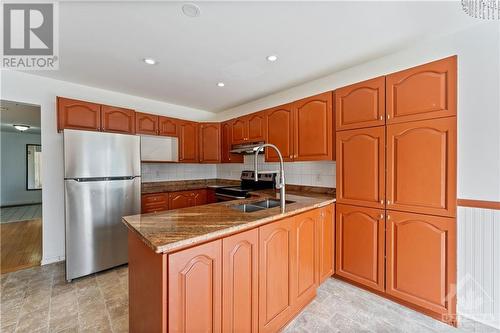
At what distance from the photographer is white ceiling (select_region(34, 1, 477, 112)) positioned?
1.47 m

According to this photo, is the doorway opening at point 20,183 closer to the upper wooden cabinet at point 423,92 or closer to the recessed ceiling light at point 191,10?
the recessed ceiling light at point 191,10

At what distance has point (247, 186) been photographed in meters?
3.54

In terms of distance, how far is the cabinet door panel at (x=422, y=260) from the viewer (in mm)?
1606

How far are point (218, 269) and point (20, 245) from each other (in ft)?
13.1

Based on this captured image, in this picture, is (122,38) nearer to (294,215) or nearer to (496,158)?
(294,215)

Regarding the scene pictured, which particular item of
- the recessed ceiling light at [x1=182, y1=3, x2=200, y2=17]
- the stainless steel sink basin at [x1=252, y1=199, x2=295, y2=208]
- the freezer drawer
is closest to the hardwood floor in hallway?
the freezer drawer

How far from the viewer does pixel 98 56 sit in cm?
210

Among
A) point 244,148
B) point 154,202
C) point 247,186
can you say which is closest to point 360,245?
point 247,186

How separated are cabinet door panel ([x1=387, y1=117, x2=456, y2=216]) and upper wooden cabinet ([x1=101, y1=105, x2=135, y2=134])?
3197mm

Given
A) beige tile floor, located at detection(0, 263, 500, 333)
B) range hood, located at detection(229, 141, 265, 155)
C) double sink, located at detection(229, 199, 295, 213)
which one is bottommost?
beige tile floor, located at detection(0, 263, 500, 333)

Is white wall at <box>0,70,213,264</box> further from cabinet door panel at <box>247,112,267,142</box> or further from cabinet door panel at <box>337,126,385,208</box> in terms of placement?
cabinet door panel at <box>337,126,385,208</box>

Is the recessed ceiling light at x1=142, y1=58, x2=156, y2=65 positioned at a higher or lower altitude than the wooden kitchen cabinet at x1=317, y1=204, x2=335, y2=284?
higher

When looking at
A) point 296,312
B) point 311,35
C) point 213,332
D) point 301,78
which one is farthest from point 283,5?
point 296,312

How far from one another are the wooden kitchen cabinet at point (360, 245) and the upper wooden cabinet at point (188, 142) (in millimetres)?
2597
